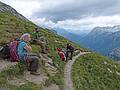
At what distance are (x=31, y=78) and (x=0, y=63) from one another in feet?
8.89

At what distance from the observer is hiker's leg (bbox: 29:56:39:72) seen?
19875 millimetres

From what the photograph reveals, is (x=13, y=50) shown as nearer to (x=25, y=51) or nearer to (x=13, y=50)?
(x=13, y=50)

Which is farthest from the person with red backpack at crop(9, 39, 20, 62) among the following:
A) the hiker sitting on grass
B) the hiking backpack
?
the hiking backpack

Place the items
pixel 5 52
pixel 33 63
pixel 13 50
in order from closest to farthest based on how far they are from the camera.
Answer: pixel 13 50
pixel 33 63
pixel 5 52

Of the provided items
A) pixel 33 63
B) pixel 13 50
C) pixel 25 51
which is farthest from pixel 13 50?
pixel 33 63

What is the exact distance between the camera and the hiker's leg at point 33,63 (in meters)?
19.9

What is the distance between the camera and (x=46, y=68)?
79.9 ft

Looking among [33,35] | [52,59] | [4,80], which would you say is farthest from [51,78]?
[33,35]

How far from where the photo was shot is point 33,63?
20125 millimetres

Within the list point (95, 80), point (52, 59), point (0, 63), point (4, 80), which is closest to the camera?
point (4, 80)

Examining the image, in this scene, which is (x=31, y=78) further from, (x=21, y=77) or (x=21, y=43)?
(x=21, y=43)

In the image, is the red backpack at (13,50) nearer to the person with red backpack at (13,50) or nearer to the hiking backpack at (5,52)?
the person with red backpack at (13,50)

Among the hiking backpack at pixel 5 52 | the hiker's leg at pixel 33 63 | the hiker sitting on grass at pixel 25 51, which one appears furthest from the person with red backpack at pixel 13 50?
the hiker's leg at pixel 33 63

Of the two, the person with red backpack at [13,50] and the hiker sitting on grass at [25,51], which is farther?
the person with red backpack at [13,50]
